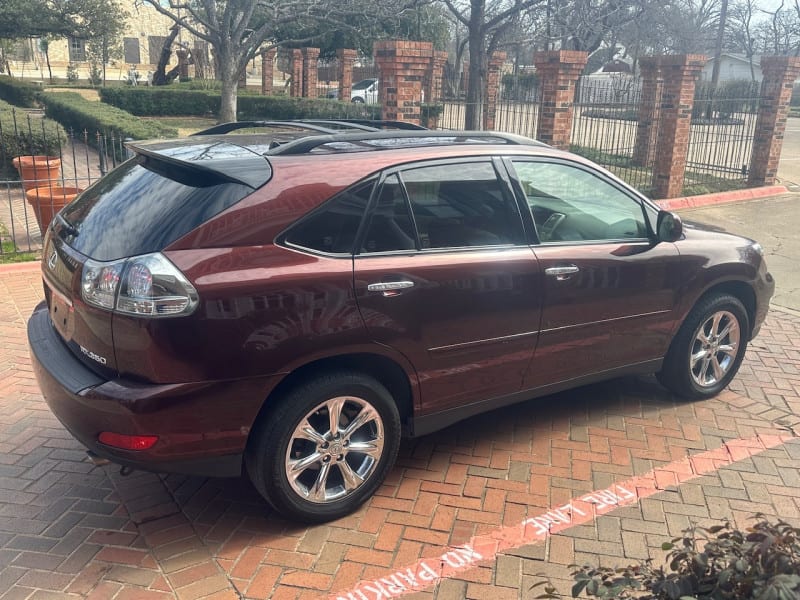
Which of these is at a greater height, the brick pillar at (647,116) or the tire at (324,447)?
the brick pillar at (647,116)

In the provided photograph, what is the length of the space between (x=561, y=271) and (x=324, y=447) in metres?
1.55

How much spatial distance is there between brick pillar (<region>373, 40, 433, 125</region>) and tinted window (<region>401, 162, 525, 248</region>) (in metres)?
6.76

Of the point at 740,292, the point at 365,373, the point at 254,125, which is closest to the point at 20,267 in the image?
the point at 254,125

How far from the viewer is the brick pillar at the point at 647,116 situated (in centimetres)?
1467

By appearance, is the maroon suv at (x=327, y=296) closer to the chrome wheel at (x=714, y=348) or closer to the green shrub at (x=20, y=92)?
the chrome wheel at (x=714, y=348)

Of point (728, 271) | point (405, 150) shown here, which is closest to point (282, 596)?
point (405, 150)

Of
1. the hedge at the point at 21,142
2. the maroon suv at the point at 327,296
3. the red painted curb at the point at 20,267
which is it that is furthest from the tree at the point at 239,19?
the maroon suv at the point at 327,296

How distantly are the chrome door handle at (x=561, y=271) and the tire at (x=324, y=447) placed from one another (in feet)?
3.59

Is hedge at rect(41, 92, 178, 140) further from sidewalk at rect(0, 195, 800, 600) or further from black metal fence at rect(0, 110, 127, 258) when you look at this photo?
sidewalk at rect(0, 195, 800, 600)

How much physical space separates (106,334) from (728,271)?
370 cm

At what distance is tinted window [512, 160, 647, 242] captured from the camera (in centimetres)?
405

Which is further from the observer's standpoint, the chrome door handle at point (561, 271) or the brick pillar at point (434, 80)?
the brick pillar at point (434, 80)

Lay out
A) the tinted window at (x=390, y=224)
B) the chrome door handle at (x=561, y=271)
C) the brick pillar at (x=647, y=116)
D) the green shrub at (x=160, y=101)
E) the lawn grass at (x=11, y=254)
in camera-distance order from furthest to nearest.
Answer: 1. the green shrub at (x=160, y=101)
2. the brick pillar at (x=647, y=116)
3. the lawn grass at (x=11, y=254)
4. the chrome door handle at (x=561, y=271)
5. the tinted window at (x=390, y=224)

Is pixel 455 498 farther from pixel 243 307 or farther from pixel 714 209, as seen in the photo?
pixel 714 209
